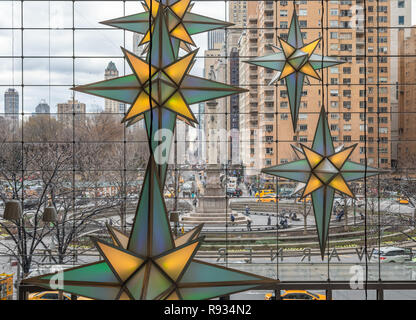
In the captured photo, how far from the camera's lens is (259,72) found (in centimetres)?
1059

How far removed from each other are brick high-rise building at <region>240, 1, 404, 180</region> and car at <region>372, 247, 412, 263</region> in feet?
6.88

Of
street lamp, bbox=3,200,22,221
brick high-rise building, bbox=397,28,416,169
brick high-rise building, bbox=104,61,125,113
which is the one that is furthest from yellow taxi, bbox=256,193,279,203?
street lamp, bbox=3,200,22,221

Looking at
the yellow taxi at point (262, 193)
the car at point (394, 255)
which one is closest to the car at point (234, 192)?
the yellow taxi at point (262, 193)

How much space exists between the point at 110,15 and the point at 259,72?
3835 mm

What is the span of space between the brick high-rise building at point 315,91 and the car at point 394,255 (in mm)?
2098

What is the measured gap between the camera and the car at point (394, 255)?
10.2 metres

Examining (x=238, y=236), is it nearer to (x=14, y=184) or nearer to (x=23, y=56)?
(x=14, y=184)

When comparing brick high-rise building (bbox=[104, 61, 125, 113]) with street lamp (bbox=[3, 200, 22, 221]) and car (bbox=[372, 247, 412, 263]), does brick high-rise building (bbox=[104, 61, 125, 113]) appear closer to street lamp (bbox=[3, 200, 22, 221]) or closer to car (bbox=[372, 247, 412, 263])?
street lamp (bbox=[3, 200, 22, 221])

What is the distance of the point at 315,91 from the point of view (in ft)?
34.8

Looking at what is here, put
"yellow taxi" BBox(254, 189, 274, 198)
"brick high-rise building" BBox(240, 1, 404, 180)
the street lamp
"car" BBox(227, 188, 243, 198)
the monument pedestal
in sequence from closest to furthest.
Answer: the street lamp → "car" BBox(227, 188, 243, 198) → "brick high-rise building" BBox(240, 1, 404, 180) → the monument pedestal → "yellow taxi" BBox(254, 189, 274, 198)

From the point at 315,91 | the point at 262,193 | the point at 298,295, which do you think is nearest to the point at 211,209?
the point at 262,193

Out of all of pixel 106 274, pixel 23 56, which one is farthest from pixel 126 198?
pixel 106 274

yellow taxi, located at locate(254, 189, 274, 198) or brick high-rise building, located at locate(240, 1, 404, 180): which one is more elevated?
brick high-rise building, located at locate(240, 1, 404, 180)

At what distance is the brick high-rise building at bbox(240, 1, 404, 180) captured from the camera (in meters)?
10.2
